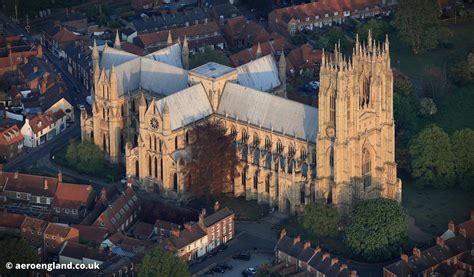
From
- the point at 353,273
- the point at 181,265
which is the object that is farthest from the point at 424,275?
the point at 181,265

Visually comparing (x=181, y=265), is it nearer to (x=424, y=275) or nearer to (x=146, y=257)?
(x=146, y=257)

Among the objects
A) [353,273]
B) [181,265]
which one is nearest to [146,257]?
[181,265]

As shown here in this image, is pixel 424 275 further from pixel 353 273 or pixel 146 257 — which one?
pixel 146 257

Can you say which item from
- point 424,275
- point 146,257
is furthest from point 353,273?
point 146,257

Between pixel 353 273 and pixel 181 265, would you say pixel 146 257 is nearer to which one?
pixel 181 265
